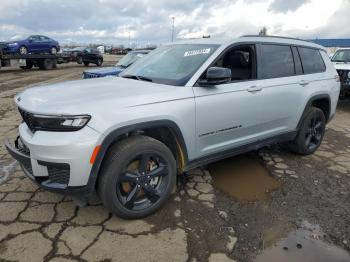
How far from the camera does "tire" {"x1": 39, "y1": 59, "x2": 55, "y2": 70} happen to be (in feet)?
72.9

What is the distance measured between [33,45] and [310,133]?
19.4 meters

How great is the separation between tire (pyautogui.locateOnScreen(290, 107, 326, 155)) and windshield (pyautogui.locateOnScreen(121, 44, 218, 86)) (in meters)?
2.09

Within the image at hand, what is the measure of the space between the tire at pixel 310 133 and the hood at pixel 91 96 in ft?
8.40

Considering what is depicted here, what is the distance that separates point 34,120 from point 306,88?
3.73 meters

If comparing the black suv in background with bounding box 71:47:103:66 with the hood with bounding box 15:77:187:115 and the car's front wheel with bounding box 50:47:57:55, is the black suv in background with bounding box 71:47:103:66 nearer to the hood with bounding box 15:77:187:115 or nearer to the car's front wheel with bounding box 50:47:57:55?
the car's front wheel with bounding box 50:47:57:55

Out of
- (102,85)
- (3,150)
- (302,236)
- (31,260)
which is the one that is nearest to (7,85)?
(3,150)

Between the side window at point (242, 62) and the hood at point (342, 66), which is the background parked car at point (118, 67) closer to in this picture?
the side window at point (242, 62)

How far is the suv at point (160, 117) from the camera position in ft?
9.43

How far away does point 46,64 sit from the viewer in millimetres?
22453

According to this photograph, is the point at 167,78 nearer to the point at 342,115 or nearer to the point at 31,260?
the point at 31,260

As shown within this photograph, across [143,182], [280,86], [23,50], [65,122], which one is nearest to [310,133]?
[280,86]

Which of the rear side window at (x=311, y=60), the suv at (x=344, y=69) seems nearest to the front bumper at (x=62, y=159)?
the rear side window at (x=311, y=60)

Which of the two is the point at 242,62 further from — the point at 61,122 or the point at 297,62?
the point at 61,122

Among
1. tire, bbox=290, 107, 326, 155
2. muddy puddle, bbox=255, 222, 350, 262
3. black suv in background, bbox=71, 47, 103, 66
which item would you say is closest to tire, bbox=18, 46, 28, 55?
black suv in background, bbox=71, 47, 103, 66
